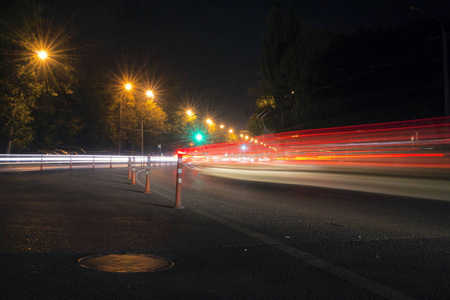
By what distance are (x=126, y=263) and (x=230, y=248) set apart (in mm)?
1594

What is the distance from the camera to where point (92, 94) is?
6975 cm

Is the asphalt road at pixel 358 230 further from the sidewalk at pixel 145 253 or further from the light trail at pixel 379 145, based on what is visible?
the light trail at pixel 379 145

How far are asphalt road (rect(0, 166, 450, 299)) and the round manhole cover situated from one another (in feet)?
0.51

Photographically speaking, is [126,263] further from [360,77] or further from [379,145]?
[360,77]

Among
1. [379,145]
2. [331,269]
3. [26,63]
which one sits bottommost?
[331,269]

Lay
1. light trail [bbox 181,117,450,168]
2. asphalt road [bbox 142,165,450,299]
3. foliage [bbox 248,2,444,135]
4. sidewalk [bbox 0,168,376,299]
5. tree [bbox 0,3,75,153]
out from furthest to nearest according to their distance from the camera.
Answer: foliage [bbox 248,2,444,135] < tree [bbox 0,3,75,153] < light trail [bbox 181,117,450,168] < asphalt road [bbox 142,165,450,299] < sidewalk [bbox 0,168,376,299]

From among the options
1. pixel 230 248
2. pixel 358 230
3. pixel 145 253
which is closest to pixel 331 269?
pixel 230 248

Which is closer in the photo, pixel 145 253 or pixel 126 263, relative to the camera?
pixel 126 263

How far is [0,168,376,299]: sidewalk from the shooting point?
416cm

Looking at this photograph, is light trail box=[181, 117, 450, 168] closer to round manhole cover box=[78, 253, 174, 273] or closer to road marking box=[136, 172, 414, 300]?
road marking box=[136, 172, 414, 300]

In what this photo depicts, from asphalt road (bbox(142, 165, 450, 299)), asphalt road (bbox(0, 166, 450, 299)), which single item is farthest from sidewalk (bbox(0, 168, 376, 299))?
asphalt road (bbox(142, 165, 450, 299))

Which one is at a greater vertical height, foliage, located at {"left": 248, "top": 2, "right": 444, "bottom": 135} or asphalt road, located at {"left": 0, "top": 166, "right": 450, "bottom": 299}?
foliage, located at {"left": 248, "top": 2, "right": 444, "bottom": 135}

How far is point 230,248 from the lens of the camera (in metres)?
6.16

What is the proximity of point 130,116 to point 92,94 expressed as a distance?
8438 mm
